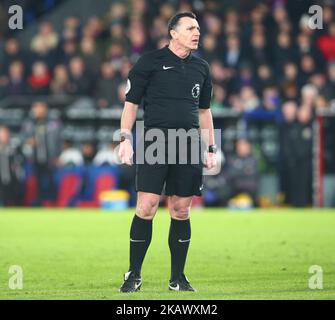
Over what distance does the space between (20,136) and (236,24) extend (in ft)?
17.7

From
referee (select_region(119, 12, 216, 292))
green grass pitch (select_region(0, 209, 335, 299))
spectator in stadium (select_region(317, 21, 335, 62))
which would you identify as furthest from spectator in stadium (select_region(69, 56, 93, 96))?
referee (select_region(119, 12, 216, 292))

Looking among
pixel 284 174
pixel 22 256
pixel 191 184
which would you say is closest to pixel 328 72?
pixel 284 174

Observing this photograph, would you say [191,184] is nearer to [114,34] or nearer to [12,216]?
[12,216]

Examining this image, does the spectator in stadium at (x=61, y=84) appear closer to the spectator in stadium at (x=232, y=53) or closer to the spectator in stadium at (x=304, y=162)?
the spectator in stadium at (x=232, y=53)

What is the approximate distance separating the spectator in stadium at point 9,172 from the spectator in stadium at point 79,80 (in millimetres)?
2057

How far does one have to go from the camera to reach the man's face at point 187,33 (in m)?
9.41

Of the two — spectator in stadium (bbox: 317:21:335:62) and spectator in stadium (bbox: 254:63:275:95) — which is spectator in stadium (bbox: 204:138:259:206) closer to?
spectator in stadium (bbox: 254:63:275:95)

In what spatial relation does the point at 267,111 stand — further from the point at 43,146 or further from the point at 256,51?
the point at 43,146

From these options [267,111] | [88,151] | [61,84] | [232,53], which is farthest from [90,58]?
[267,111]

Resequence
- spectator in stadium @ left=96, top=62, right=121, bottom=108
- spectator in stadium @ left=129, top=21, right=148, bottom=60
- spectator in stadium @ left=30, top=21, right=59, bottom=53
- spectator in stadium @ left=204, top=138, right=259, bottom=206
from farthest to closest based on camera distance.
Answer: spectator in stadium @ left=30, top=21, right=59, bottom=53 → spectator in stadium @ left=129, top=21, right=148, bottom=60 → spectator in stadium @ left=96, top=62, right=121, bottom=108 → spectator in stadium @ left=204, top=138, right=259, bottom=206

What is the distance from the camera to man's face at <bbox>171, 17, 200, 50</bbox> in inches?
370

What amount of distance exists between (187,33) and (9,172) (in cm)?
1259

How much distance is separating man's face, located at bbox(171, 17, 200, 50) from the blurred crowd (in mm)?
11789

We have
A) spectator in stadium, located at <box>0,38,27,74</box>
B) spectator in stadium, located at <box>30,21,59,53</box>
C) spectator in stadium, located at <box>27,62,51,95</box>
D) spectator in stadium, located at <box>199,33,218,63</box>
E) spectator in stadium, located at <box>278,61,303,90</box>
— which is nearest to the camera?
spectator in stadium, located at <box>278,61,303,90</box>
